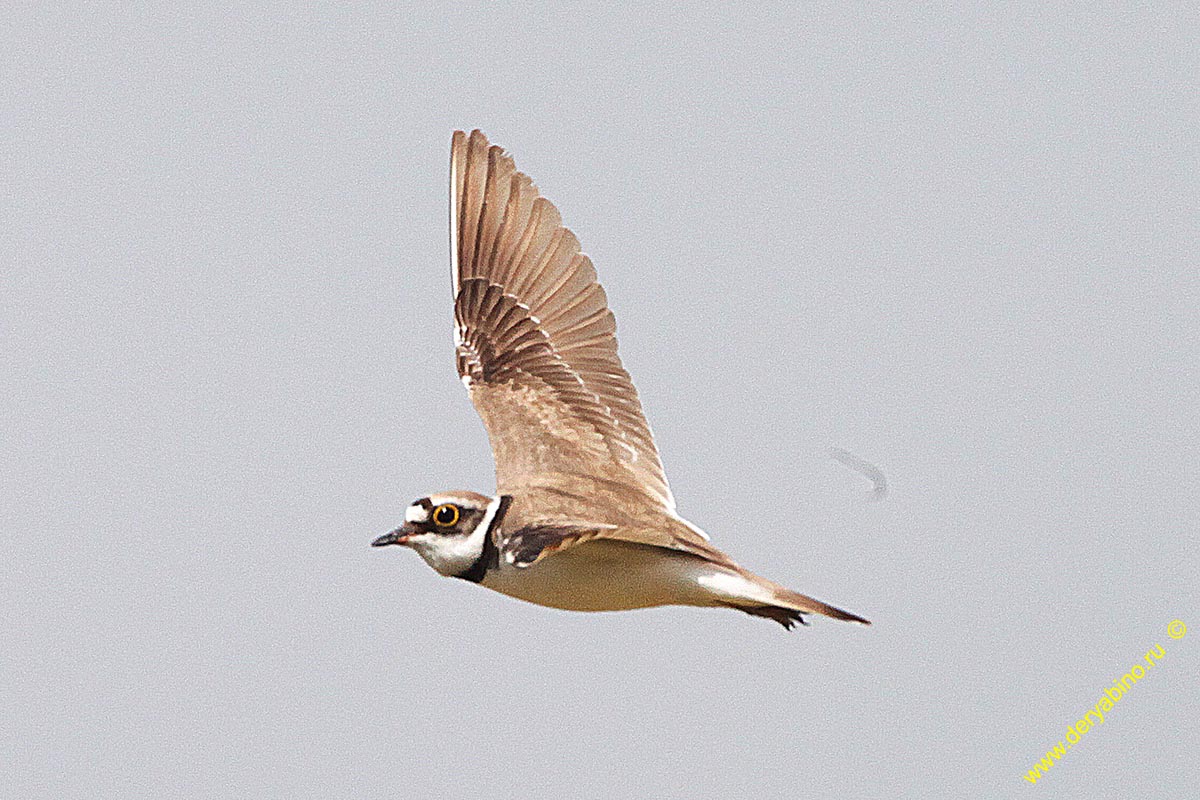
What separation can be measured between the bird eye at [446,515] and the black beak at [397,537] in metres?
0.18

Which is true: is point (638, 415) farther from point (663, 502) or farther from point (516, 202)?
point (516, 202)

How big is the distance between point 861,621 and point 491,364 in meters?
4.26

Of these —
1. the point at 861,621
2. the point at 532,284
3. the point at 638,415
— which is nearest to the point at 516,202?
the point at 532,284

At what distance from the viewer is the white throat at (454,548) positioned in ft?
36.2

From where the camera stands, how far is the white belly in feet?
35.6

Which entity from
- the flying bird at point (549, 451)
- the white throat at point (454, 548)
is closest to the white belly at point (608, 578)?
the flying bird at point (549, 451)

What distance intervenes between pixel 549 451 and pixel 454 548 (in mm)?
1550

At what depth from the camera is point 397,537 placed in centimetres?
1121

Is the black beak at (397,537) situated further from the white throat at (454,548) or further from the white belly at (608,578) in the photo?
the white belly at (608,578)

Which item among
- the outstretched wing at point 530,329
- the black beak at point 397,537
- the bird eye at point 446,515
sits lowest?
the black beak at point 397,537

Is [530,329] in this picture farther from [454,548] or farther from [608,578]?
[608,578]

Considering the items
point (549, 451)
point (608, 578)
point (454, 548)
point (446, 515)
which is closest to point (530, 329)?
point (549, 451)

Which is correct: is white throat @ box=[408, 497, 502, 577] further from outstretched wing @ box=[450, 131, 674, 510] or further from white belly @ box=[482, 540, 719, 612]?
outstretched wing @ box=[450, 131, 674, 510]

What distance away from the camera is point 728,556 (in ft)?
36.5
